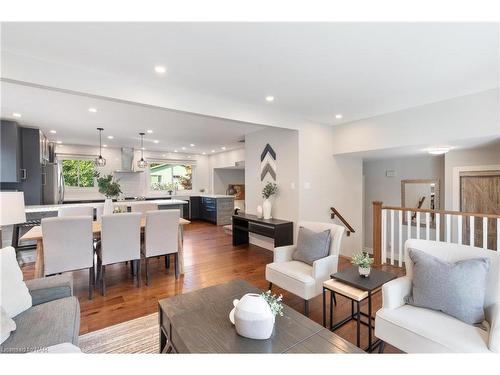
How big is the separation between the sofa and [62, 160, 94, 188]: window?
6.22 meters

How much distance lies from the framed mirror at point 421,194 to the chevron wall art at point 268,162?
3.43 m

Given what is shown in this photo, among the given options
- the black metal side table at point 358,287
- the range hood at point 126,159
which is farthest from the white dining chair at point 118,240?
the range hood at point 126,159

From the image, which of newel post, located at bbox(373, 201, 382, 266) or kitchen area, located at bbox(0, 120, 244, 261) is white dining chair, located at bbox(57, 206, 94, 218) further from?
newel post, located at bbox(373, 201, 382, 266)

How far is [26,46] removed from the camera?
203 cm

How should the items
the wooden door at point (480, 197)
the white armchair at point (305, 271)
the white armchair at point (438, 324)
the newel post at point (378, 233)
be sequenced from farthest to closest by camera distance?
the wooden door at point (480, 197) → the newel post at point (378, 233) → the white armchair at point (305, 271) → the white armchair at point (438, 324)

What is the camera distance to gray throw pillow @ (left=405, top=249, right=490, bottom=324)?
1.54 metres

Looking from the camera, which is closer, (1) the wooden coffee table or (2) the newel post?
(1) the wooden coffee table

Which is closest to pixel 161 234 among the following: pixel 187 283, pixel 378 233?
pixel 187 283

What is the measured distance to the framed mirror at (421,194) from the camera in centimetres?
538

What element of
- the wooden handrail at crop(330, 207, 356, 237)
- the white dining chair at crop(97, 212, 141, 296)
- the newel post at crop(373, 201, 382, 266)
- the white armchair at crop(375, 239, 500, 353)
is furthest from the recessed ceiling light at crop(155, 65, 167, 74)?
the wooden handrail at crop(330, 207, 356, 237)

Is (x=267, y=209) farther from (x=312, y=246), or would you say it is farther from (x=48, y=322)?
(x=48, y=322)

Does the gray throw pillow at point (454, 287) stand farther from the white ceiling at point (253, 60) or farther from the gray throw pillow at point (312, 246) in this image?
the white ceiling at point (253, 60)

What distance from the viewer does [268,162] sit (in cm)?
485

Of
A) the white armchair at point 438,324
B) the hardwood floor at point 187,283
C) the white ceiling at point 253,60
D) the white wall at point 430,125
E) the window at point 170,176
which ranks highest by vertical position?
the white ceiling at point 253,60
